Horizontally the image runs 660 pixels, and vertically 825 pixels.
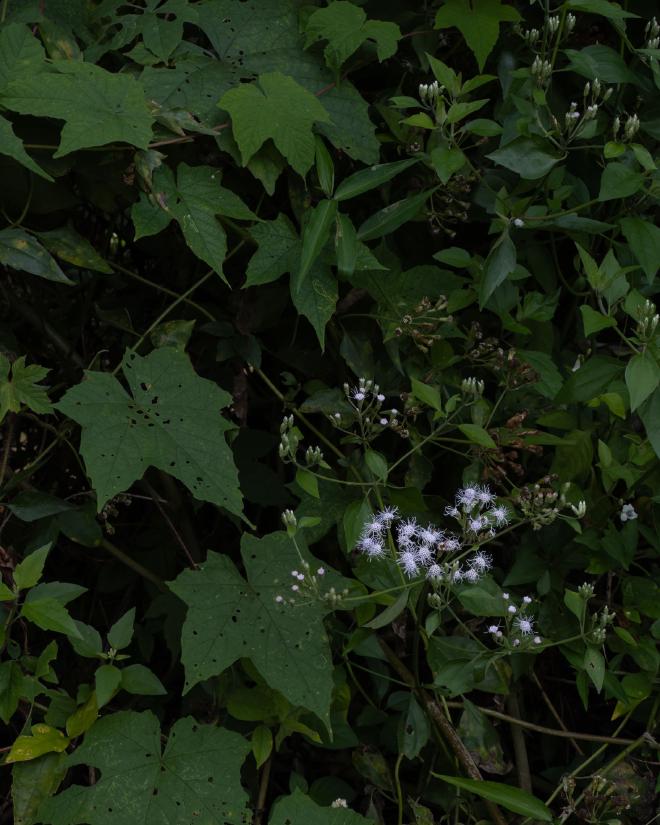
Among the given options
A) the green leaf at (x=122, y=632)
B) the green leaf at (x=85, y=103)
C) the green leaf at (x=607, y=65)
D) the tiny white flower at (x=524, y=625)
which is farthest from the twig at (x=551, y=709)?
the green leaf at (x=85, y=103)

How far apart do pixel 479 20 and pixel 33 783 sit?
1544mm

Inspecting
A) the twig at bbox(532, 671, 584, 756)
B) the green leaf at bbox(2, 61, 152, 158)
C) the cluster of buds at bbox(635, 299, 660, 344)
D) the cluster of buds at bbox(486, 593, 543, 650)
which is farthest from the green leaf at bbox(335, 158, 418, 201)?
the twig at bbox(532, 671, 584, 756)

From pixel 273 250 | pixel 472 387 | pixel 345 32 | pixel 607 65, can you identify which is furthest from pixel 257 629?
pixel 607 65

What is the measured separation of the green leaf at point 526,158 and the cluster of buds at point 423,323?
265 millimetres

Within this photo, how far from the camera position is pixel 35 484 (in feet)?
7.03

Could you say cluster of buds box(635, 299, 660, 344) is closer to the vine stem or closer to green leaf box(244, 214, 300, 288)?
green leaf box(244, 214, 300, 288)

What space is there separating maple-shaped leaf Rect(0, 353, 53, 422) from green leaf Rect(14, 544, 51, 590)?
239 mm

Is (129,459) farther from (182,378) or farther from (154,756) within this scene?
(154,756)

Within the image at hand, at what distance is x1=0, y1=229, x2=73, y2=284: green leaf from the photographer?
176 cm

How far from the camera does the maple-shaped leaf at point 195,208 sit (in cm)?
174

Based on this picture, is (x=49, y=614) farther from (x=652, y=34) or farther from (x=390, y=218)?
(x=652, y=34)

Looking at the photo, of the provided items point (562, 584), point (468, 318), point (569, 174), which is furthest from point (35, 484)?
point (569, 174)

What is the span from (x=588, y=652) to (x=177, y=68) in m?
1.24

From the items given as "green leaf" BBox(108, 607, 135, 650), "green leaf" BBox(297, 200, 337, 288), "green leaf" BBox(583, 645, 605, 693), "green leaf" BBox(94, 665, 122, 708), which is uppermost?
"green leaf" BBox(297, 200, 337, 288)
